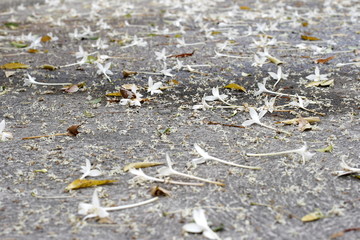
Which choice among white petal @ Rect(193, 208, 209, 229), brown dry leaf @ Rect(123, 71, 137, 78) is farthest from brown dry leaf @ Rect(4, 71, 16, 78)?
white petal @ Rect(193, 208, 209, 229)

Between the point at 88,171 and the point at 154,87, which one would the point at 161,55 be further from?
the point at 88,171

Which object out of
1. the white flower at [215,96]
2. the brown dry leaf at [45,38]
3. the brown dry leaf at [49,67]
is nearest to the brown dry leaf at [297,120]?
the white flower at [215,96]

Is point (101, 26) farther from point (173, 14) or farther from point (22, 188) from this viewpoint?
point (22, 188)

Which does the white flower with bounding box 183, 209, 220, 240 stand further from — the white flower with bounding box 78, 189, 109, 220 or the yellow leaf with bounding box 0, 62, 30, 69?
the yellow leaf with bounding box 0, 62, 30, 69

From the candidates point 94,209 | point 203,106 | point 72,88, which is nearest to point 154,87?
point 203,106

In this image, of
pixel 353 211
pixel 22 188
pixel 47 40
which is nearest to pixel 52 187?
pixel 22 188

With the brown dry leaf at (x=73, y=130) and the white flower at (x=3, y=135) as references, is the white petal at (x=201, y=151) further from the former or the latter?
the white flower at (x=3, y=135)
